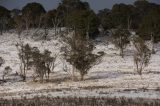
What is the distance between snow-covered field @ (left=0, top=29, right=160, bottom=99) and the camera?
1384 inches

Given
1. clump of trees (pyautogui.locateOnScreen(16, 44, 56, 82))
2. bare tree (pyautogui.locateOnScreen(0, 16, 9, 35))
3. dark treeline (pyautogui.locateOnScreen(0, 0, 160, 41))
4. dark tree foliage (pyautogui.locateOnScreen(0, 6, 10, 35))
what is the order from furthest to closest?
dark tree foliage (pyautogui.locateOnScreen(0, 6, 10, 35))
bare tree (pyautogui.locateOnScreen(0, 16, 9, 35))
dark treeline (pyautogui.locateOnScreen(0, 0, 160, 41))
clump of trees (pyautogui.locateOnScreen(16, 44, 56, 82))

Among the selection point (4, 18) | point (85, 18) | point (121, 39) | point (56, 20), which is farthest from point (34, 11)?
point (121, 39)

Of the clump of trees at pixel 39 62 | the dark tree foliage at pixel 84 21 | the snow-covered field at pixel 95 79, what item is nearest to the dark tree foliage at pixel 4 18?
the snow-covered field at pixel 95 79

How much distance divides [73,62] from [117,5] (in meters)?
52.4

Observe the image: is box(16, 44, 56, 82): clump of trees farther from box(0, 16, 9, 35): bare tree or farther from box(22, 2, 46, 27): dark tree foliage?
box(0, 16, 9, 35): bare tree

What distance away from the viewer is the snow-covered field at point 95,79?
3516 cm

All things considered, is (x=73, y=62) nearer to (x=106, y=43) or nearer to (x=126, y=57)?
(x=126, y=57)

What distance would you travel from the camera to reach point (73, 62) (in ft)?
182

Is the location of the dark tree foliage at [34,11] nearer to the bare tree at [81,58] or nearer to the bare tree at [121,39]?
the bare tree at [121,39]

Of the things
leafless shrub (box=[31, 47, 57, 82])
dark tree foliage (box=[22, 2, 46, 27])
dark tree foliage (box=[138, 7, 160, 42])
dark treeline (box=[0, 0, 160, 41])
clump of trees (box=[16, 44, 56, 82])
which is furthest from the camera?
dark tree foliage (box=[22, 2, 46, 27])

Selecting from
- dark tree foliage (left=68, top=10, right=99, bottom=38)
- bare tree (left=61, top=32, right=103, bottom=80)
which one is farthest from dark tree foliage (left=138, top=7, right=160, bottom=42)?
bare tree (left=61, top=32, right=103, bottom=80)

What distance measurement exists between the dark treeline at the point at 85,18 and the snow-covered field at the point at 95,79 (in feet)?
13.3

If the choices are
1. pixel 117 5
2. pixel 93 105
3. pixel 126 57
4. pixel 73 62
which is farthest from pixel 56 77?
pixel 117 5

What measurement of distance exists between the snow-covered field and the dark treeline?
405cm
